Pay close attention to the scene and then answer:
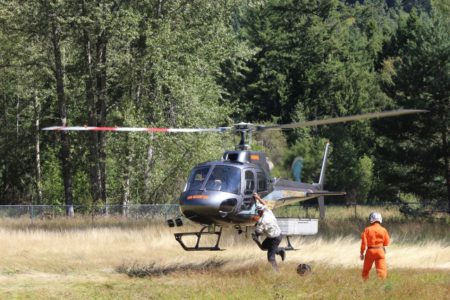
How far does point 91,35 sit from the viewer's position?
35250 mm

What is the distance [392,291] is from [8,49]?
2812cm

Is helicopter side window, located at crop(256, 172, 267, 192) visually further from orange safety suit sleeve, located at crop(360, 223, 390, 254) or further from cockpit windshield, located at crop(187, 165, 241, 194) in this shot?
orange safety suit sleeve, located at crop(360, 223, 390, 254)

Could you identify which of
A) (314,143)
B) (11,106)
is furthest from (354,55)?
(11,106)

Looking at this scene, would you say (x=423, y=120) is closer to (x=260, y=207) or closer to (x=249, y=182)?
(x=249, y=182)

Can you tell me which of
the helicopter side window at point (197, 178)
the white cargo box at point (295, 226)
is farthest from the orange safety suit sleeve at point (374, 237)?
the helicopter side window at point (197, 178)

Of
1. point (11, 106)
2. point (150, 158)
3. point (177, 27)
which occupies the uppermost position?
point (177, 27)

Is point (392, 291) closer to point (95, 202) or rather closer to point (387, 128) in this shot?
point (387, 128)

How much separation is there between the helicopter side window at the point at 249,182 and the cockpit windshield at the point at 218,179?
27 centimetres

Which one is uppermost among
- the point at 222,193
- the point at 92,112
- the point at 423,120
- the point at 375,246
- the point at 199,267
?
the point at 92,112

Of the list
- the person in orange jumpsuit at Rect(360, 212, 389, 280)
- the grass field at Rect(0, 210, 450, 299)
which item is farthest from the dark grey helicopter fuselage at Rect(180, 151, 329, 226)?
the person in orange jumpsuit at Rect(360, 212, 389, 280)

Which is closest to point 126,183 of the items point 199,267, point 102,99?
point 102,99

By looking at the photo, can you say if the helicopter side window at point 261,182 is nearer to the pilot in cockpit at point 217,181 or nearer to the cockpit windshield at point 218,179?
the cockpit windshield at point 218,179

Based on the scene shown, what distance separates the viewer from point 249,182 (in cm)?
1847

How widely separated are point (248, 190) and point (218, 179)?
0.87 m
